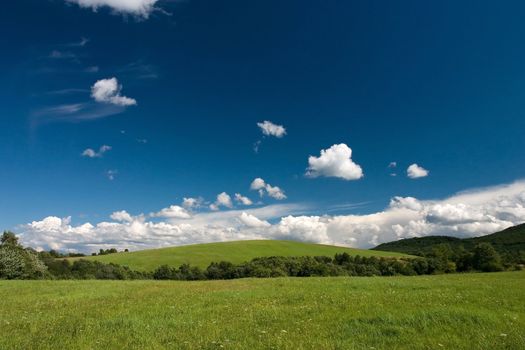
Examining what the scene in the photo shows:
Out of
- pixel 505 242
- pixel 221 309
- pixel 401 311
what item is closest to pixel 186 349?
pixel 221 309

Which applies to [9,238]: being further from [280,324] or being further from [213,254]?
[280,324]

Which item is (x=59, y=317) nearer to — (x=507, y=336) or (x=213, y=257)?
(x=507, y=336)

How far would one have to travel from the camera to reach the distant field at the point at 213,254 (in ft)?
357

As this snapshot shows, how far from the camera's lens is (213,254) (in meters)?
121

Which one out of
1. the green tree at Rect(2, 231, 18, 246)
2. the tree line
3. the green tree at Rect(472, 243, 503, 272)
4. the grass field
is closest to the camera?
the grass field

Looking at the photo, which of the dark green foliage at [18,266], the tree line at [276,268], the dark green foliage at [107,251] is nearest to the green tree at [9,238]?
the tree line at [276,268]

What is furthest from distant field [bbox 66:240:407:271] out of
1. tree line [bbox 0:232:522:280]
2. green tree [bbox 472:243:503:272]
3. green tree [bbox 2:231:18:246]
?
green tree [bbox 472:243:503:272]

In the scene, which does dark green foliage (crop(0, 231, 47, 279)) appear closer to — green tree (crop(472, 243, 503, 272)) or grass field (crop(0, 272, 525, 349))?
grass field (crop(0, 272, 525, 349))

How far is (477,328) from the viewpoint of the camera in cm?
1138

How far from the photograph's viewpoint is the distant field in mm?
108700

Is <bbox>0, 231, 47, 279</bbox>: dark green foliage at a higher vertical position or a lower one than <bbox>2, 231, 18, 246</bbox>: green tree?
lower

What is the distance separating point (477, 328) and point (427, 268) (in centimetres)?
8302

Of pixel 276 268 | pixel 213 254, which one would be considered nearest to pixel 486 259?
pixel 276 268

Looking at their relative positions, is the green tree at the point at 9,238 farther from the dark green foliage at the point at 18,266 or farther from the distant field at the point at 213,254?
the distant field at the point at 213,254
